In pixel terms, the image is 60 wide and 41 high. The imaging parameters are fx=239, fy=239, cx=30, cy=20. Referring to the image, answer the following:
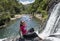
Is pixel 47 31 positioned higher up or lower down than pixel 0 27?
higher up

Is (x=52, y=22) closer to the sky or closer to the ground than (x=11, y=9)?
closer to the sky

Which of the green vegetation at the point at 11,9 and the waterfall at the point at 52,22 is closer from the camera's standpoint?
the waterfall at the point at 52,22

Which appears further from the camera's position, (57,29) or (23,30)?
(57,29)

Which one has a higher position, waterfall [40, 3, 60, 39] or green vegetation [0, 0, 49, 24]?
waterfall [40, 3, 60, 39]

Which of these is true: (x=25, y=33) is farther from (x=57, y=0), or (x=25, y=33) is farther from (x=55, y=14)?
(x=57, y=0)

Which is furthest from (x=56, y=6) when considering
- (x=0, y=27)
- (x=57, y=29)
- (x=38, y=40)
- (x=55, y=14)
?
(x=0, y=27)

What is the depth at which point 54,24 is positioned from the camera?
25.2 metres

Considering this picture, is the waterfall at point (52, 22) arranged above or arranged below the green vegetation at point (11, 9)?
above

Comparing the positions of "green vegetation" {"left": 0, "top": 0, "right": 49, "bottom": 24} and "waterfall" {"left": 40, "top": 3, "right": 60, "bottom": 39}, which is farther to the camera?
"green vegetation" {"left": 0, "top": 0, "right": 49, "bottom": 24}

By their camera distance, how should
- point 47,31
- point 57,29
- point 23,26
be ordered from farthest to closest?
1. point 47,31
2. point 57,29
3. point 23,26

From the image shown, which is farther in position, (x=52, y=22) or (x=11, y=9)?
(x=11, y=9)

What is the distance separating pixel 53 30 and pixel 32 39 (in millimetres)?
5106

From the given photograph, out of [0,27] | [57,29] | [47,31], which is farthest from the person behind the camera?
[0,27]

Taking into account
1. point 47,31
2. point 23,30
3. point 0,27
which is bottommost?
point 0,27
